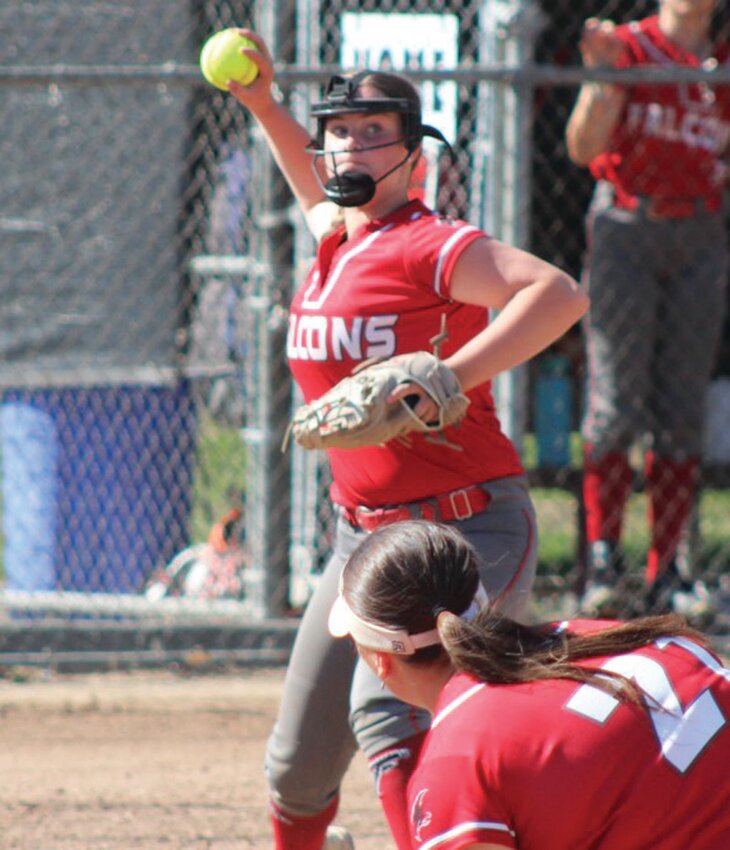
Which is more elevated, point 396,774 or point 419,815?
point 419,815

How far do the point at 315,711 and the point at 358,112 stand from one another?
1277mm

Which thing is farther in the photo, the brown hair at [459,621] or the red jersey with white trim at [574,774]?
the brown hair at [459,621]

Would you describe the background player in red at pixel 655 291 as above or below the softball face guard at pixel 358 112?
below

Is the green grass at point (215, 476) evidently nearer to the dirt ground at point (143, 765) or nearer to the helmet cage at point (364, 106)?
the dirt ground at point (143, 765)

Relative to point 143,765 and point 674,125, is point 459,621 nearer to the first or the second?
point 143,765

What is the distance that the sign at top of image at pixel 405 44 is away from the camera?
586cm

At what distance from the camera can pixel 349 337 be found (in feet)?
10.0

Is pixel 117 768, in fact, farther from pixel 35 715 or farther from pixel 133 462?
pixel 133 462

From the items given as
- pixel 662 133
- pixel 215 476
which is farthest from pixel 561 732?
pixel 215 476

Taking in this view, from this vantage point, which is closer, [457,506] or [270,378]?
[457,506]

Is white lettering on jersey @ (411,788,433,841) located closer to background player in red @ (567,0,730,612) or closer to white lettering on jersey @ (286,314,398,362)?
white lettering on jersey @ (286,314,398,362)

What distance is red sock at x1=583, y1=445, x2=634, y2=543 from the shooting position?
18.6 ft

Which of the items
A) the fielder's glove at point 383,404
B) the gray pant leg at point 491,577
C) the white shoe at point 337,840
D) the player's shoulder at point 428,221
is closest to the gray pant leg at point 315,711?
the gray pant leg at point 491,577

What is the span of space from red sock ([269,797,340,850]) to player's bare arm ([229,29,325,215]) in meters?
1.44
